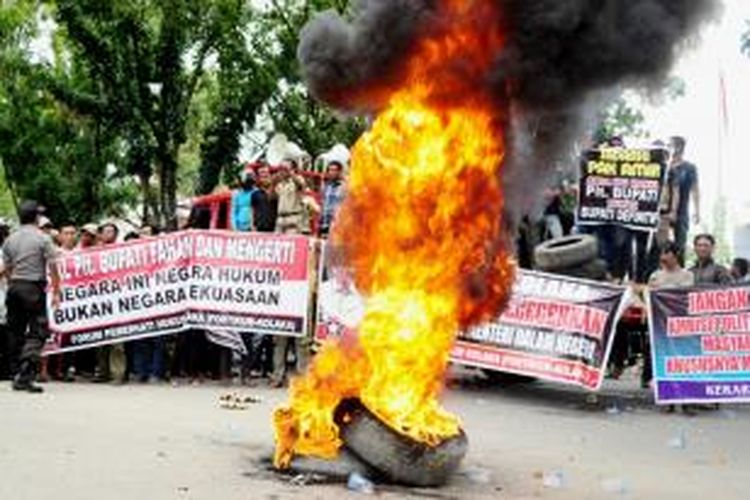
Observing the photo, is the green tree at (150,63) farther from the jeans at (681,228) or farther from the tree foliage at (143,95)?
the jeans at (681,228)

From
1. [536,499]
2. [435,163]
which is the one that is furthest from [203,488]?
[435,163]

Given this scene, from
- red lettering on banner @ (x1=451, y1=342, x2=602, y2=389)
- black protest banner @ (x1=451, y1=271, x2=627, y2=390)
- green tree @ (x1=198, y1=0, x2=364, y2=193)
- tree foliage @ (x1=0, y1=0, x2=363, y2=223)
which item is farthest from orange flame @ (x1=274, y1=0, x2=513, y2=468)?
green tree @ (x1=198, y1=0, x2=364, y2=193)

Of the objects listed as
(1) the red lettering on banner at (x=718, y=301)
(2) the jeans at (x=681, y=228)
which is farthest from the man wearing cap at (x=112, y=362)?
(2) the jeans at (x=681, y=228)

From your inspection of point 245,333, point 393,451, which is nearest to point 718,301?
point 245,333

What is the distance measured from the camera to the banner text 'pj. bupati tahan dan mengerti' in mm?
13883

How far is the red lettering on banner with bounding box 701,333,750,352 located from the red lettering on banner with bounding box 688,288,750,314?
0.28 meters

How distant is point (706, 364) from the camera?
1284cm

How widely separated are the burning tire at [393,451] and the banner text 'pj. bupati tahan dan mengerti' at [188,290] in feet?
18.4

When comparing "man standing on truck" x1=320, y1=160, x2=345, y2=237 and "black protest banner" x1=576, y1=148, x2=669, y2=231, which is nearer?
"man standing on truck" x1=320, y1=160, x2=345, y2=237

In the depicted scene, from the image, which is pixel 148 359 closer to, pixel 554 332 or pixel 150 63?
pixel 554 332

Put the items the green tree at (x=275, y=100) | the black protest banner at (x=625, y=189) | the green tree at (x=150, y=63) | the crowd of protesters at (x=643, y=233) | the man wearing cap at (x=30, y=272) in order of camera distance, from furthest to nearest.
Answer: the green tree at (x=275, y=100) < the green tree at (x=150, y=63) < the black protest banner at (x=625, y=189) < the crowd of protesters at (x=643, y=233) < the man wearing cap at (x=30, y=272)

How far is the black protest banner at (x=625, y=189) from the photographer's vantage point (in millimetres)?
16125

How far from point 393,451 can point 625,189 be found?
8.93 meters

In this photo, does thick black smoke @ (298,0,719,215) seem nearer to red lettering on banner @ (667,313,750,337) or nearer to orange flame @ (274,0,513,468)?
orange flame @ (274,0,513,468)
